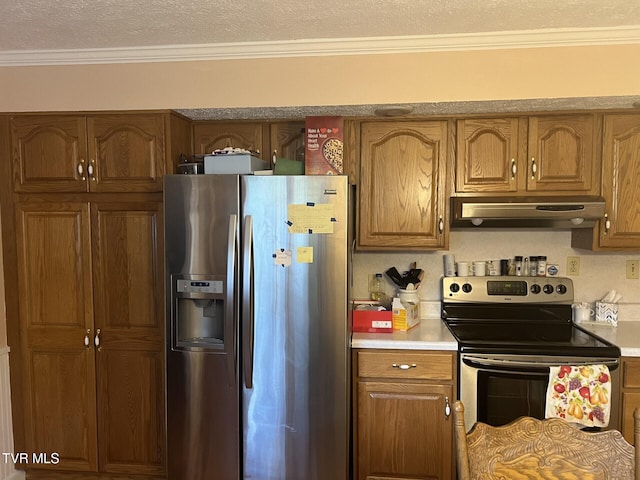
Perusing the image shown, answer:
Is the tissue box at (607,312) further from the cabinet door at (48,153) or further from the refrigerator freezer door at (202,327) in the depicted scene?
the cabinet door at (48,153)

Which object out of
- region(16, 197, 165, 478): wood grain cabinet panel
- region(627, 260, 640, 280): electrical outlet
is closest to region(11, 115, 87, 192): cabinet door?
region(16, 197, 165, 478): wood grain cabinet panel

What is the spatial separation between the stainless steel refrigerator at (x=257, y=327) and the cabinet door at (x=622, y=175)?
143cm

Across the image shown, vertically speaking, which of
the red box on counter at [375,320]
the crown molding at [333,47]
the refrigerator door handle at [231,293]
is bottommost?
the red box on counter at [375,320]

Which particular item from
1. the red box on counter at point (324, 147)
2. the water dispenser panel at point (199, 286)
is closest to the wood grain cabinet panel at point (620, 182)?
the red box on counter at point (324, 147)

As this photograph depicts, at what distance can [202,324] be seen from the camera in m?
2.31

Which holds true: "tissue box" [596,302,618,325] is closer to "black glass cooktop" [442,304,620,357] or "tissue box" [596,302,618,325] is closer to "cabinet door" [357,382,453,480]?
"black glass cooktop" [442,304,620,357]

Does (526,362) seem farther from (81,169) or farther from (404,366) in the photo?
(81,169)

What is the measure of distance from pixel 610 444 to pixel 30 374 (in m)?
2.69

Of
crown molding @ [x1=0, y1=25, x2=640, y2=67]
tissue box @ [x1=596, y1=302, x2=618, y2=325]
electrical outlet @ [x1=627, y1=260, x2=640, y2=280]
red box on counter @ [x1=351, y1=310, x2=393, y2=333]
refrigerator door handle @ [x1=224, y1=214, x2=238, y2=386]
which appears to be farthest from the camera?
electrical outlet @ [x1=627, y1=260, x2=640, y2=280]

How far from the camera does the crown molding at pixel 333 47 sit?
7.44ft

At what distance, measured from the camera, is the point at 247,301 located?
7.20 feet

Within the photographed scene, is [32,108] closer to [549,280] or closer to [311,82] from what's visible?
[311,82]

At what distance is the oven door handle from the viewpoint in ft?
7.35

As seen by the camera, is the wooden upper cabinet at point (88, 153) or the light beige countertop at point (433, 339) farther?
the wooden upper cabinet at point (88, 153)
